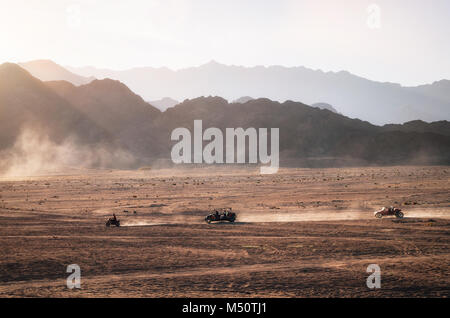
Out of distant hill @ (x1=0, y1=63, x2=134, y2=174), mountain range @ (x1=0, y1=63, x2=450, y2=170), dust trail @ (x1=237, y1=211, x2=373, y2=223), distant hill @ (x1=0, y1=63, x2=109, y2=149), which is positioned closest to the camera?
dust trail @ (x1=237, y1=211, x2=373, y2=223)

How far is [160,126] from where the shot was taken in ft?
429

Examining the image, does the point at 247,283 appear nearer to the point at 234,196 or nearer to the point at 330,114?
the point at 234,196

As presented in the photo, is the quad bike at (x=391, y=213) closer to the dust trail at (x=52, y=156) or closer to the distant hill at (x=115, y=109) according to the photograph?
the dust trail at (x=52, y=156)

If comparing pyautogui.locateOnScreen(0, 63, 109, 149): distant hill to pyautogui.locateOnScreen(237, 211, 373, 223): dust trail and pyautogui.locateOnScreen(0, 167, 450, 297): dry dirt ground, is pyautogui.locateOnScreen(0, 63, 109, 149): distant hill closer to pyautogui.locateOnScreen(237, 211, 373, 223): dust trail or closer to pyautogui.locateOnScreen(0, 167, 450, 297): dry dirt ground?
pyautogui.locateOnScreen(0, 167, 450, 297): dry dirt ground

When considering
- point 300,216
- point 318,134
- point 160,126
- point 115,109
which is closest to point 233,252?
point 300,216

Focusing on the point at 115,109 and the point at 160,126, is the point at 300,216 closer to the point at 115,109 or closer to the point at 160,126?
the point at 160,126

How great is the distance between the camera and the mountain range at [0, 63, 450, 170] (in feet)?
348

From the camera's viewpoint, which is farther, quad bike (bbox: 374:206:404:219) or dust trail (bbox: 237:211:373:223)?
dust trail (bbox: 237:211:373:223)

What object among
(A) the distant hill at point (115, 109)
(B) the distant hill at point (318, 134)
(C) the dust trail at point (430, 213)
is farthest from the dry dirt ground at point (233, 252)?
(A) the distant hill at point (115, 109)

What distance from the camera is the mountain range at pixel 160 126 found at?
10606cm

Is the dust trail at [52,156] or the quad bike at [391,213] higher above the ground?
the dust trail at [52,156]

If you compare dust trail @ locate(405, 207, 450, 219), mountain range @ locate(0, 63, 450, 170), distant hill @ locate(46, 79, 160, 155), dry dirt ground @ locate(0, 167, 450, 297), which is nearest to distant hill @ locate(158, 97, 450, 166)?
mountain range @ locate(0, 63, 450, 170)
